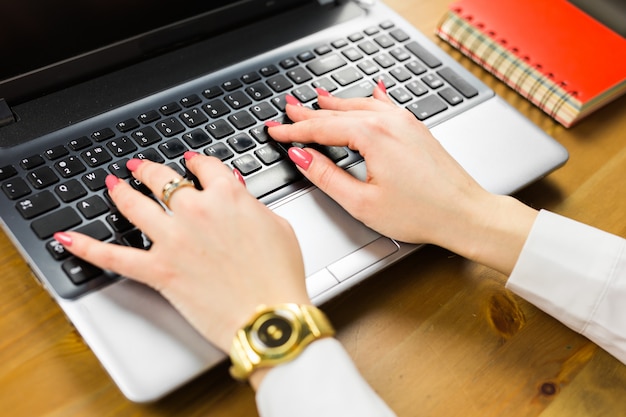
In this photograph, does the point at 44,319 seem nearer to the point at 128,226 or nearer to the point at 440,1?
the point at 128,226

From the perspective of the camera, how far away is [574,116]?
754 mm

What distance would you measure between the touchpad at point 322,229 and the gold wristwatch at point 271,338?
0.26 ft

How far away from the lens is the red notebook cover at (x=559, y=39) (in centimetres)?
78

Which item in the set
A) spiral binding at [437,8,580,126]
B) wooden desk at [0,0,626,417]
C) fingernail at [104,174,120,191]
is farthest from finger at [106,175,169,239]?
spiral binding at [437,8,580,126]

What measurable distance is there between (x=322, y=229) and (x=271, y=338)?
14cm

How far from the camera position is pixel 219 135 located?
637 millimetres

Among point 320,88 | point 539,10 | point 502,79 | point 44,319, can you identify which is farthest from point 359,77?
point 44,319

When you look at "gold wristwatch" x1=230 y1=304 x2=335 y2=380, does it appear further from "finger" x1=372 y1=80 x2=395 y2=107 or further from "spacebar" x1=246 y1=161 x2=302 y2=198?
"finger" x1=372 y1=80 x2=395 y2=107

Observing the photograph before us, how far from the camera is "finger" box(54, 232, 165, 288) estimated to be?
0.50 m

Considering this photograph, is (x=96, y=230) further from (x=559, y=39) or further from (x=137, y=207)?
(x=559, y=39)

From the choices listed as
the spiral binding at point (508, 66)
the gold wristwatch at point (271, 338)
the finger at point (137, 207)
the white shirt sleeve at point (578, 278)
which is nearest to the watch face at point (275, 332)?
the gold wristwatch at point (271, 338)

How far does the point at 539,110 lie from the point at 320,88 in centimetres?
29

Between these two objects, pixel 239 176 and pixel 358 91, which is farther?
pixel 358 91

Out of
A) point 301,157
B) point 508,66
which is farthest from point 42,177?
point 508,66
